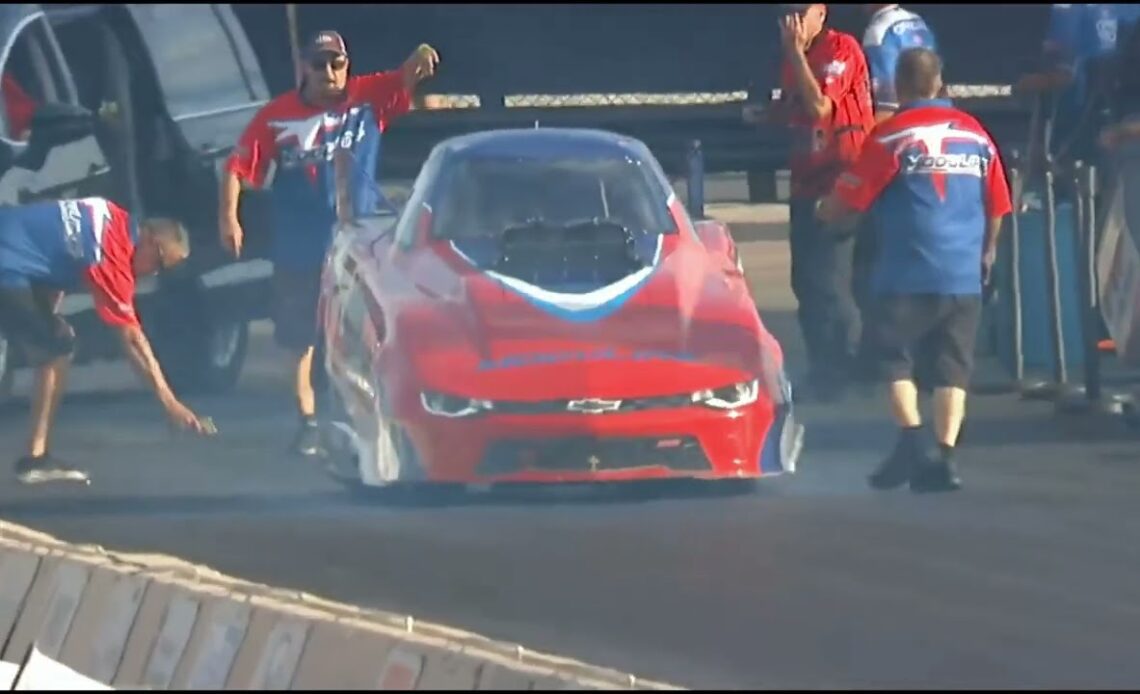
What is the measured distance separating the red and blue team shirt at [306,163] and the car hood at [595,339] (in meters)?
1.47

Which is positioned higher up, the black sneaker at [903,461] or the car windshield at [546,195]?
the car windshield at [546,195]

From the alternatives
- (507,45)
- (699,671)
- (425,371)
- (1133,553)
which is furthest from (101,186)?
(507,45)

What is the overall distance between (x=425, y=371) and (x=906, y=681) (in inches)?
147

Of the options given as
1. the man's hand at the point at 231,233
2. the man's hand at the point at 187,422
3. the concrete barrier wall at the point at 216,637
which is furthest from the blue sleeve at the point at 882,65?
the concrete barrier wall at the point at 216,637

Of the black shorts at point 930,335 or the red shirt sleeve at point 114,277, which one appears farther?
the red shirt sleeve at point 114,277

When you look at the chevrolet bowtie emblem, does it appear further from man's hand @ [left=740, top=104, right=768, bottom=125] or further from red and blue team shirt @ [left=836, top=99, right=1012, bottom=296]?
man's hand @ [left=740, top=104, right=768, bottom=125]

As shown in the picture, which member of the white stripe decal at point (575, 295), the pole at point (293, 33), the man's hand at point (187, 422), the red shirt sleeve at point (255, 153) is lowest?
the pole at point (293, 33)

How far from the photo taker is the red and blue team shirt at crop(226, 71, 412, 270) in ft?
44.7

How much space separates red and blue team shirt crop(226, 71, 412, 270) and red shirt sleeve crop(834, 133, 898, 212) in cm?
238

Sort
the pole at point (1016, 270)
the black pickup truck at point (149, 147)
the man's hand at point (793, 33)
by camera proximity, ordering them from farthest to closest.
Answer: the pole at point (1016, 270) < the man's hand at point (793, 33) < the black pickup truck at point (149, 147)

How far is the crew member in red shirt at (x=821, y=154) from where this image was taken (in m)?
14.5

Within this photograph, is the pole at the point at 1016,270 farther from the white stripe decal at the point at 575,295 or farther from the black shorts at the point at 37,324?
the black shorts at the point at 37,324

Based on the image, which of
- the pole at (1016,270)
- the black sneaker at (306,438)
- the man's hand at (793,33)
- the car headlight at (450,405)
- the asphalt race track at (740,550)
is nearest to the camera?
the asphalt race track at (740,550)

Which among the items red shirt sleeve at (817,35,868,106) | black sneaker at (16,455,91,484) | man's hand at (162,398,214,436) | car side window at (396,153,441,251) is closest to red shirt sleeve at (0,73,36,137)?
black sneaker at (16,455,91,484)
